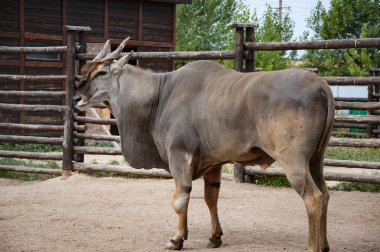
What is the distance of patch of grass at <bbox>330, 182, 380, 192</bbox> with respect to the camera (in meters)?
9.64

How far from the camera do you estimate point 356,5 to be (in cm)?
2916

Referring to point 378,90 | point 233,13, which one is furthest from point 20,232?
point 233,13

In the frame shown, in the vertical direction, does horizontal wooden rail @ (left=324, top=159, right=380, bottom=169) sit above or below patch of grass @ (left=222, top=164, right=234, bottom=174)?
above

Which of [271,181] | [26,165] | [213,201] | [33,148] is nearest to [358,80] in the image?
[271,181]

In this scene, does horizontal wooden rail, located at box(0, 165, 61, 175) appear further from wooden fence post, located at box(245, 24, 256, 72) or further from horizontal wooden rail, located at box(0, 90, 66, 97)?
wooden fence post, located at box(245, 24, 256, 72)

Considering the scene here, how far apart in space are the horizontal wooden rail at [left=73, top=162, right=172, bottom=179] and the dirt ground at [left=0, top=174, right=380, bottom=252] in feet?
0.49

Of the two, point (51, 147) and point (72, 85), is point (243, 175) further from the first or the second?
point (51, 147)

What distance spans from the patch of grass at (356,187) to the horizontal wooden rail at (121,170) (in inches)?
96.7

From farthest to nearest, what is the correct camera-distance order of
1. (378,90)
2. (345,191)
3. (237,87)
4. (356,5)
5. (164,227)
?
(356,5) < (378,90) < (345,191) < (164,227) < (237,87)

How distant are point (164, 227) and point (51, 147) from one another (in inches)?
328

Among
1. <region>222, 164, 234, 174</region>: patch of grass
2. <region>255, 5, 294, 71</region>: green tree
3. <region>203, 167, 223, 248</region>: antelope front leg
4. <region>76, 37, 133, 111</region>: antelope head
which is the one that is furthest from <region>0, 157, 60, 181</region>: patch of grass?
<region>255, 5, 294, 71</region>: green tree

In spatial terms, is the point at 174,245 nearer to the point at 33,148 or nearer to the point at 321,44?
the point at 321,44

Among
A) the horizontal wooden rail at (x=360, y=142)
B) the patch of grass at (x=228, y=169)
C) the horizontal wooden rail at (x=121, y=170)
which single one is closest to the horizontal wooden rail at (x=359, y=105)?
the horizontal wooden rail at (x=360, y=142)

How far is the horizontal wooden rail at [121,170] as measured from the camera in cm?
1038
